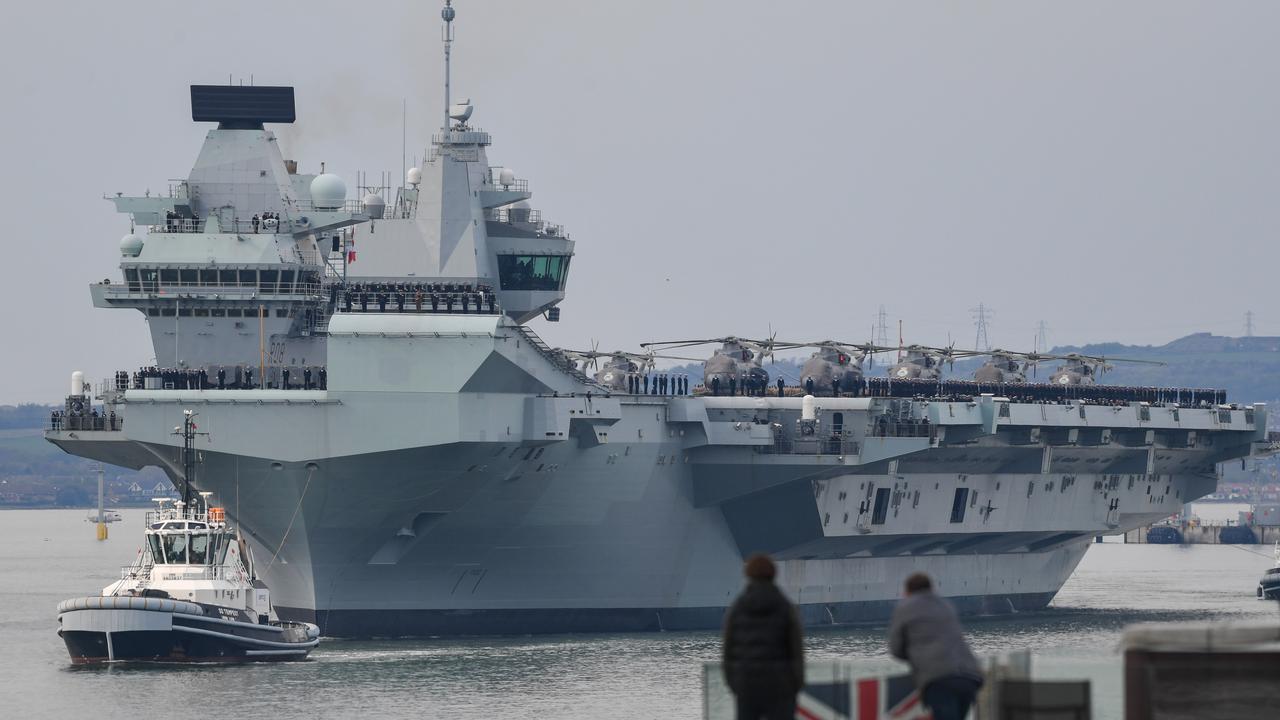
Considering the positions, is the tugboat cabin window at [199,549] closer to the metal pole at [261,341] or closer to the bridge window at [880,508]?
the metal pole at [261,341]

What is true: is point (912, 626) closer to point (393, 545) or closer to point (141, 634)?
point (141, 634)

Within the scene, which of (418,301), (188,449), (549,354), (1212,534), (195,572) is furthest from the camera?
(1212,534)

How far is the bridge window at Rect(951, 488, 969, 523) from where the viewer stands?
5362cm

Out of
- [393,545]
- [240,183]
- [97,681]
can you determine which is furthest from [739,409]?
[97,681]

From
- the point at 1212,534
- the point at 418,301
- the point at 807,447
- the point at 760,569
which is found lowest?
the point at 1212,534

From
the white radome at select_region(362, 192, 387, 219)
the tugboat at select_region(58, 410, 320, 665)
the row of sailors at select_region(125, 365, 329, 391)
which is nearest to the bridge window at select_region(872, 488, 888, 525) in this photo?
the white radome at select_region(362, 192, 387, 219)

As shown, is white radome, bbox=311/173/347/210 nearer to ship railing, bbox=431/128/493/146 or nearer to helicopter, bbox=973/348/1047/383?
ship railing, bbox=431/128/493/146

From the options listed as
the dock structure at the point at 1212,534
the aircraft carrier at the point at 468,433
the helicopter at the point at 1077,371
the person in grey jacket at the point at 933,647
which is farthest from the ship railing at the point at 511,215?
the dock structure at the point at 1212,534

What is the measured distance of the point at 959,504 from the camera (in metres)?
53.8

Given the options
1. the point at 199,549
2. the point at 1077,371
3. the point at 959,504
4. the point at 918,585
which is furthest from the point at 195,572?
the point at 1077,371

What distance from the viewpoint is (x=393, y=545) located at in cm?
4347

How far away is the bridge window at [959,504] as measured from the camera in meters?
53.6

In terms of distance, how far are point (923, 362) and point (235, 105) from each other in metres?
20.5

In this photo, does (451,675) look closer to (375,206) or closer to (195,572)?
(195,572)
